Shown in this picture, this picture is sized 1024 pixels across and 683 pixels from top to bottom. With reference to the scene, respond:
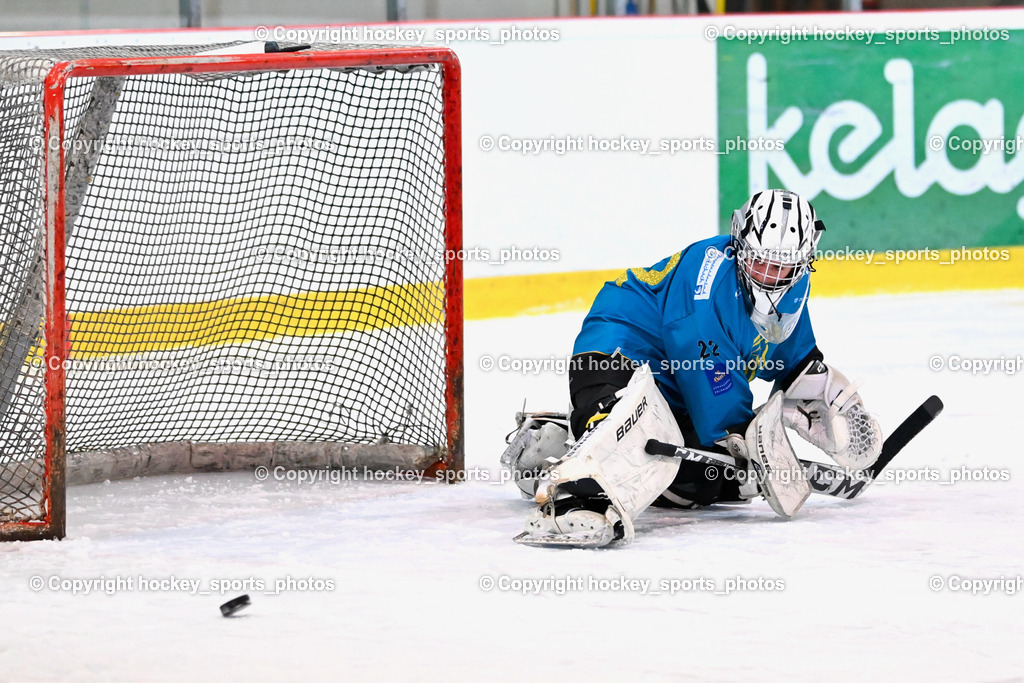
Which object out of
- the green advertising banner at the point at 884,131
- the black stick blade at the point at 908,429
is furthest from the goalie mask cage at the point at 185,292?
the green advertising banner at the point at 884,131

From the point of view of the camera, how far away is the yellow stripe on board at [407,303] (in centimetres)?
505

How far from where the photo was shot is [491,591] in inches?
122

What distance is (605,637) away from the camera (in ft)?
9.11

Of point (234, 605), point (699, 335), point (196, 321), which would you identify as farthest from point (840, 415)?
point (196, 321)

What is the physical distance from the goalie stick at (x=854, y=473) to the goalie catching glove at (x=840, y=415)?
3cm

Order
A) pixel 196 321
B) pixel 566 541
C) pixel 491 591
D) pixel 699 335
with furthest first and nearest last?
pixel 196 321
pixel 699 335
pixel 566 541
pixel 491 591

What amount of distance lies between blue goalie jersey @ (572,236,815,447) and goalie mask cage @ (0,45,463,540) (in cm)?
69

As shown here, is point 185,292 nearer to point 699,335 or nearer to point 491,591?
point 699,335

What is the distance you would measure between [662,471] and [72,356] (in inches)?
87.8

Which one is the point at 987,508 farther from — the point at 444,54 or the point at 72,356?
the point at 72,356

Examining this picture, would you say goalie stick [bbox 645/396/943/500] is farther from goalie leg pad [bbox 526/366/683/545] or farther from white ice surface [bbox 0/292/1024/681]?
goalie leg pad [bbox 526/366/683/545]

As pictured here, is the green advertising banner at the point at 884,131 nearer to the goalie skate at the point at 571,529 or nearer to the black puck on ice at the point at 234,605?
the goalie skate at the point at 571,529

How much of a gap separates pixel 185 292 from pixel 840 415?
2.58m

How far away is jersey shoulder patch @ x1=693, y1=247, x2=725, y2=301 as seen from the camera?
11.7 ft
